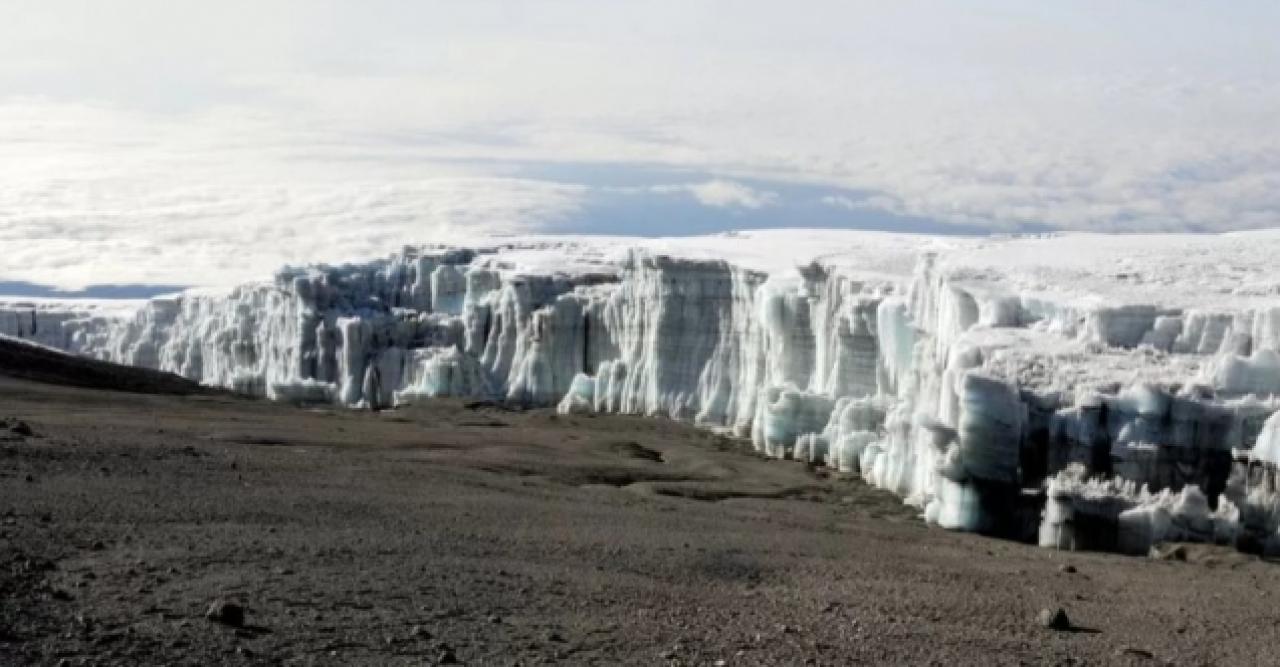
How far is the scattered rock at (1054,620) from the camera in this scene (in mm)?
15578

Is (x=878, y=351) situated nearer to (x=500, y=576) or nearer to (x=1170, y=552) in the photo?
(x=1170, y=552)

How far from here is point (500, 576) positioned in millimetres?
15430

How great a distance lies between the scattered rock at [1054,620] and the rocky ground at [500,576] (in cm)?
3

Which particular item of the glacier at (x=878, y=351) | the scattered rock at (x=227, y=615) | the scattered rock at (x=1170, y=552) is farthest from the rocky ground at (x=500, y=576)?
the glacier at (x=878, y=351)

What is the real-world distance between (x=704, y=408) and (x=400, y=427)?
371 inches

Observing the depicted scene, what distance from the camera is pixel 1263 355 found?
22203mm

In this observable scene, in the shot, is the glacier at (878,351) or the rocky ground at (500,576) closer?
the rocky ground at (500,576)

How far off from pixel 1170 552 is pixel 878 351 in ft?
42.2

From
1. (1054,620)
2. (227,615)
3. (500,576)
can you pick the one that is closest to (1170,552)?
(1054,620)

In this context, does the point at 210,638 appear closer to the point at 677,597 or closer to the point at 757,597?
the point at 677,597

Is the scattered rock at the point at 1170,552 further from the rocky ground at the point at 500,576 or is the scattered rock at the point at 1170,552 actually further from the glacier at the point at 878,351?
the glacier at the point at 878,351

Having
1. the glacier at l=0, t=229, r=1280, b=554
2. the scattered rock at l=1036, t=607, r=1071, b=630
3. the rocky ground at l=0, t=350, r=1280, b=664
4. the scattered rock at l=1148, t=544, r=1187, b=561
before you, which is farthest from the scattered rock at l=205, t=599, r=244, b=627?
the glacier at l=0, t=229, r=1280, b=554

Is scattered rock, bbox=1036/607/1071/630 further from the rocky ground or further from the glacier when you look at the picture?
the glacier

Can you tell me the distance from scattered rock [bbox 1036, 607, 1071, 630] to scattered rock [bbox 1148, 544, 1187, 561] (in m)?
5.90
